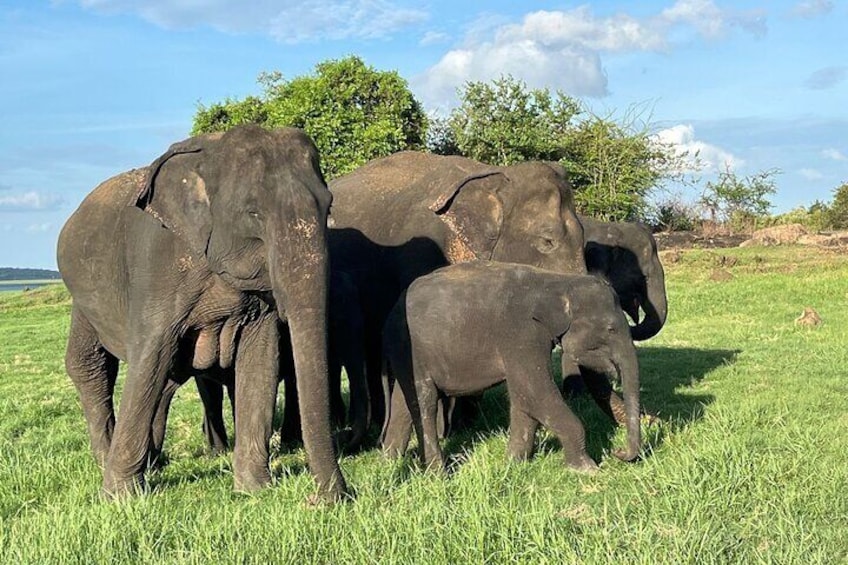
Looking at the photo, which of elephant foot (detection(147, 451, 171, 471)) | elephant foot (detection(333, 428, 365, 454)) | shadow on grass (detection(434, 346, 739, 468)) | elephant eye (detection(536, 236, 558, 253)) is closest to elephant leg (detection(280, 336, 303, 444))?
elephant foot (detection(333, 428, 365, 454))

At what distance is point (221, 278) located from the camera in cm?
577

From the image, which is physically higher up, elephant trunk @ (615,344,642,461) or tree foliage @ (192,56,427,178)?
tree foliage @ (192,56,427,178)

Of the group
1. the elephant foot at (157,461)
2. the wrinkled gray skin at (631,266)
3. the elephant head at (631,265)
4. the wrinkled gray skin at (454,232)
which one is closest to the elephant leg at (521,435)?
the wrinkled gray skin at (454,232)

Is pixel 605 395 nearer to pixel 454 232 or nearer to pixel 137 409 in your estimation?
pixel 454 232

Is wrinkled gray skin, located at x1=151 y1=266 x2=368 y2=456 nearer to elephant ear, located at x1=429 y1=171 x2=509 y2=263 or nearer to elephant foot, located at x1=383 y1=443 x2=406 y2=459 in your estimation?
elephant foot, located at x1=383 y1=443 x2=406 y2=459

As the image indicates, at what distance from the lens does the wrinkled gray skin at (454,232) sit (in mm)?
8000

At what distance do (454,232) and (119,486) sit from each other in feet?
11.6

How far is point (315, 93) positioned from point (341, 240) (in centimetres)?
2375

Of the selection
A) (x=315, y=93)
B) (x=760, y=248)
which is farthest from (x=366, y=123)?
(x=760, y=248)

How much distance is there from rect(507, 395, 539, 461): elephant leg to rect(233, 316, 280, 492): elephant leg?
5.50ft

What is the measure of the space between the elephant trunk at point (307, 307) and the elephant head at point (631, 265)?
20.7 ft

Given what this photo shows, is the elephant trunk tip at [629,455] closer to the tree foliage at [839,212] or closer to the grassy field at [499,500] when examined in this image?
the grassy field at [499,500]

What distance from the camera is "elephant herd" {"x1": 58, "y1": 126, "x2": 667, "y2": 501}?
5395mm

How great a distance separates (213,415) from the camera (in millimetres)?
8164
